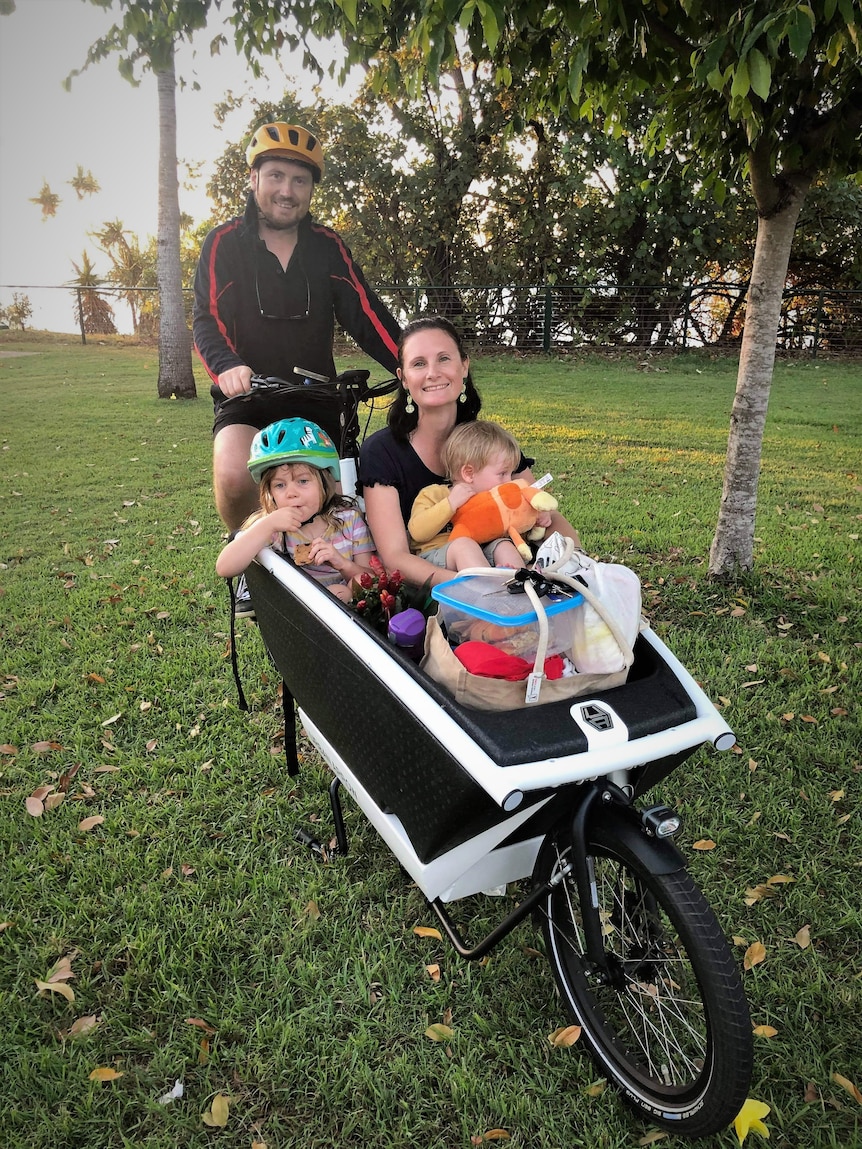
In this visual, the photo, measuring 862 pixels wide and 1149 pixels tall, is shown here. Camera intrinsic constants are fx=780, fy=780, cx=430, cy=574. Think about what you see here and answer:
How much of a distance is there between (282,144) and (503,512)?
4.79ft

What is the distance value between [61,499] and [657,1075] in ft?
19.8

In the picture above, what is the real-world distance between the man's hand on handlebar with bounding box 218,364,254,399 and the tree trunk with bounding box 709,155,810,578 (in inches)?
93.8

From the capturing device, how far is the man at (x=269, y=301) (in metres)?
2.66

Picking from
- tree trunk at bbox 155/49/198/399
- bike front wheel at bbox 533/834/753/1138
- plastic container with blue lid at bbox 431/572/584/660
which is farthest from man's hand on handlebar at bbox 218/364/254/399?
tree trunk at bbox 155/49/198/399

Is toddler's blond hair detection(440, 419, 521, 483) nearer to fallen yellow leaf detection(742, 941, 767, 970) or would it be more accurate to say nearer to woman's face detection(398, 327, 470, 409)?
woman's face detection(398, 327, 470, 409)

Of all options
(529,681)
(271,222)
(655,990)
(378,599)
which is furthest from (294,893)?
(271,222)

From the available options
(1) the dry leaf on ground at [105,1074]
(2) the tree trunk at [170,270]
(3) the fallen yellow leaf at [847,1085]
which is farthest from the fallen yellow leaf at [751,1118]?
(2) the tree trunk at [170,270]

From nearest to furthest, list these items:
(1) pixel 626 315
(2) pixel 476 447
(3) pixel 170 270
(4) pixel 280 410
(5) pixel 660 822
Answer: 1. (5) pixel 660 822
2. (2) pixel 476 447
3. (4) pixel 280 410
4. (3) pixel 170 270
5. (1) pixel 626 315

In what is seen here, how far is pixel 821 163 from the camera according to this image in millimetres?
3430

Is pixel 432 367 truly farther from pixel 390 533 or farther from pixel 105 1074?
pixel 105 1074

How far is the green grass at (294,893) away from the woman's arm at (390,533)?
35.3 inches

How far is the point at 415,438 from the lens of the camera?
2.52m

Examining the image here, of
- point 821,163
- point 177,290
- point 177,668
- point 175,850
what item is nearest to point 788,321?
point 177,290

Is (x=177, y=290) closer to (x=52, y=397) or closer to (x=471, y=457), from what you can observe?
(x=52, y=397)
